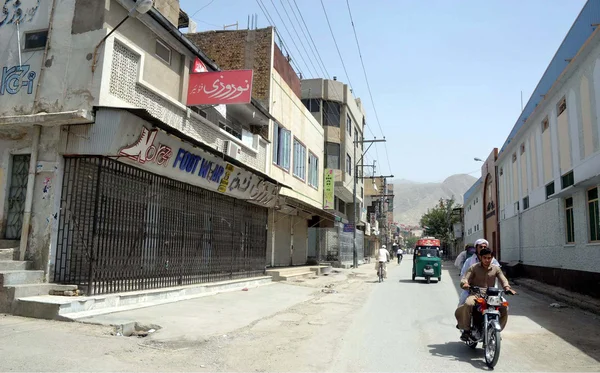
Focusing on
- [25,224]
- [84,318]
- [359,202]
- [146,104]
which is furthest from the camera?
[359,202]

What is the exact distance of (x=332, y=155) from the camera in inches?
1422

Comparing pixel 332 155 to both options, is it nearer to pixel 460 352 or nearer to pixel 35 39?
pixel 35 39

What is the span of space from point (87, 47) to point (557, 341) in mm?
10999

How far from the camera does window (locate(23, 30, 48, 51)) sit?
10.0m

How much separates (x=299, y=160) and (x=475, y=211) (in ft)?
102

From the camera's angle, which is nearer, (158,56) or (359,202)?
(158,56)

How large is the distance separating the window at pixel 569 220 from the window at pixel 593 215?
5.89ft

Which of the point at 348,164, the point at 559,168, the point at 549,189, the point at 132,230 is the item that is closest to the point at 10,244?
the point at 132,230

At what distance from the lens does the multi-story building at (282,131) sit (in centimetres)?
1944

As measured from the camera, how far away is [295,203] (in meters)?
21.2

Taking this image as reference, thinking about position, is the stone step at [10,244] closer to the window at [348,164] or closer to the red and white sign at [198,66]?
the red and white sign at [198,66]

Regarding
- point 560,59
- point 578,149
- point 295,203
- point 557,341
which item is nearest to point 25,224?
point 557,341

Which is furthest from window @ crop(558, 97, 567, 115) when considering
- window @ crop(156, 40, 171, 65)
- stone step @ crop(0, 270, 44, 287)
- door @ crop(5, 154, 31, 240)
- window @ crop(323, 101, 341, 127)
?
window @ crop(323, 101, 341, 127)

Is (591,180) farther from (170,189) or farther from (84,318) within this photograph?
(84,318)
